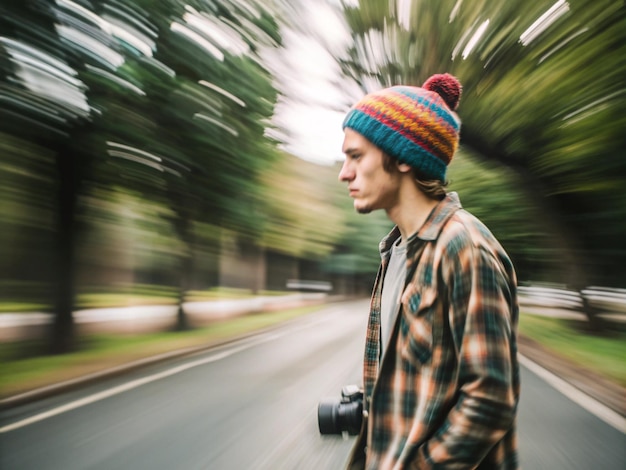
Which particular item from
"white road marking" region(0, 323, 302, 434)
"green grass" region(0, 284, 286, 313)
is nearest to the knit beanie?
"white road marking" region(0, 323, 302, 434)

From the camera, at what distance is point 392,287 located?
145 cm

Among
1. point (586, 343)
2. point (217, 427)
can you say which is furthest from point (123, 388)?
point (586, 343)

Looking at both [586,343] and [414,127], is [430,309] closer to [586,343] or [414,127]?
[414,127]

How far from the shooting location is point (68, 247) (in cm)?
830

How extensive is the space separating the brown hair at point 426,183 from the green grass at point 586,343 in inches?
251

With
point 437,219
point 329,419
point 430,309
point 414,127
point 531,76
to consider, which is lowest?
point 329,419

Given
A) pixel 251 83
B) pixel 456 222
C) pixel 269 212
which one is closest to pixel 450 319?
pixel 456 222

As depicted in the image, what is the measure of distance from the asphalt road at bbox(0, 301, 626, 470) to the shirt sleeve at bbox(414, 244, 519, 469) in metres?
3.13

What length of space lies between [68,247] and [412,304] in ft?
27.9

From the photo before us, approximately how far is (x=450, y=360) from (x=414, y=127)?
63 centimetres

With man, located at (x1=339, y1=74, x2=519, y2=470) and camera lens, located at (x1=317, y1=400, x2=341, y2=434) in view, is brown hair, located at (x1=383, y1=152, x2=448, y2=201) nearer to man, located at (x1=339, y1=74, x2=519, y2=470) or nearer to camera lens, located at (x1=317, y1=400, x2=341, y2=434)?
man, located at (x1=339, y1=74, x2=519, y2=470)

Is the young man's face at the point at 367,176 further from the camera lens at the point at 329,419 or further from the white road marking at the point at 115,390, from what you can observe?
the white road marking at the point at 115,390

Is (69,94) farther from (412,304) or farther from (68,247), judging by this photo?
(412,304)

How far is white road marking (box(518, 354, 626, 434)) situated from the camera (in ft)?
16.4
